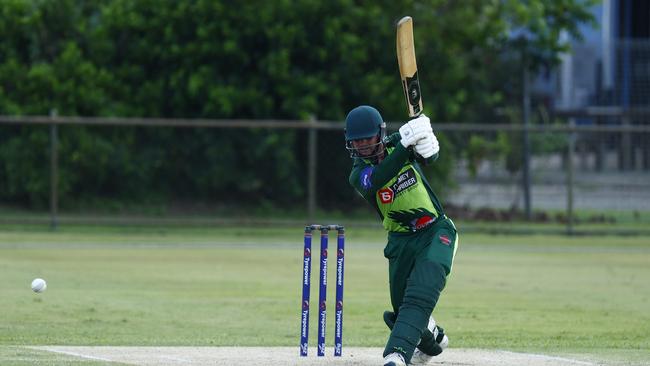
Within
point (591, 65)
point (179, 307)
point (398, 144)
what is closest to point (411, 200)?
point (398, 144)

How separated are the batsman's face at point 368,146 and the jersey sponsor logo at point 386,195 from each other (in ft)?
0.88

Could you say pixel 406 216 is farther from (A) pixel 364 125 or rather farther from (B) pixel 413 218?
(A) pixel 364 125

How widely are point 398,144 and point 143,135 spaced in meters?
15.9

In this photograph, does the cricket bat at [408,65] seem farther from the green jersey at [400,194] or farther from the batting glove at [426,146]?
the batting glove at [426,146]

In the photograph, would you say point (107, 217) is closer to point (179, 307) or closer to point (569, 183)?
point (569, 183)

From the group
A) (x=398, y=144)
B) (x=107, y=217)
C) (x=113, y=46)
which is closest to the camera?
(x=398, y=144)

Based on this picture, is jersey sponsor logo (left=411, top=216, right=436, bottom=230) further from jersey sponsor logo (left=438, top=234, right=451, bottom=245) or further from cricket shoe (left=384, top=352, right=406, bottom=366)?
cricket shoe (left=384, top=352, right=406, bottom=366)

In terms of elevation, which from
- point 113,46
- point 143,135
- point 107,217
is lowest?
point 107,217

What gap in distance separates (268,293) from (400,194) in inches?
242

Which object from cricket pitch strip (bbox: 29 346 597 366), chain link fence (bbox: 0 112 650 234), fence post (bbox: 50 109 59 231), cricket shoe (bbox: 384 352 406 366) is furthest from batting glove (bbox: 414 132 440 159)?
fence post (bbox: 50 109 59 231)

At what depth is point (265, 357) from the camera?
8.77 m

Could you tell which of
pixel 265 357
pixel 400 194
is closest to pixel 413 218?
pixel 400 194

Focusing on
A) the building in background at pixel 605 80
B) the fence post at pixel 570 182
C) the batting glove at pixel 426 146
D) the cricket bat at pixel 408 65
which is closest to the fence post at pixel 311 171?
the fence post at pixel 570 182

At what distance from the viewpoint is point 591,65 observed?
2873cm
